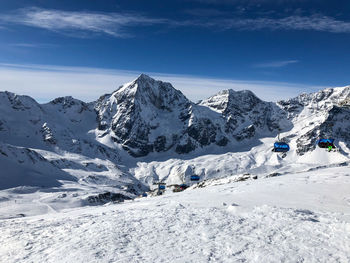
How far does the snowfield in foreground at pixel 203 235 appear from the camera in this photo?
11.4m

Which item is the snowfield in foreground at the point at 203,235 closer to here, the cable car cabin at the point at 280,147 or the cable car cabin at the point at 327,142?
the cable car cabin at the point at 327,142

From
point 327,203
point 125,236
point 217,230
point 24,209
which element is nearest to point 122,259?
point 125,236

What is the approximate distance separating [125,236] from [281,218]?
7903 millimetres

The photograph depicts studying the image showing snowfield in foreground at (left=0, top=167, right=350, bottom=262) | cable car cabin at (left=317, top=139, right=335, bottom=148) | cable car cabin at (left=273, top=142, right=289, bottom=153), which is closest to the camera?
snowfield in foreground at (left=0, top=167, right=350, bottom=262)

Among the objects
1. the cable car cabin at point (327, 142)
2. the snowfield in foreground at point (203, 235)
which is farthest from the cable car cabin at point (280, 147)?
the snowfield in foreground at point (203, 235)

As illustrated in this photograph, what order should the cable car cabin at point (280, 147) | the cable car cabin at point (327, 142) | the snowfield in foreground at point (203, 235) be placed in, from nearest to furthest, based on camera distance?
the snowfield in foreground at point (203, 235) < the cable car cabin at point (327, 142) < the cable car cabin at point (280, 147)

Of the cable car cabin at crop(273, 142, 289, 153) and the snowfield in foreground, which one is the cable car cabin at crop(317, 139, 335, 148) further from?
the snowfield in foreground

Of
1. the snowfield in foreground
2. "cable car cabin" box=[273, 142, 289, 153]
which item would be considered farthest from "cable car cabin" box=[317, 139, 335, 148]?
the snowfield in foreground

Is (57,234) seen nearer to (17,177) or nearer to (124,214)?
(124,214)

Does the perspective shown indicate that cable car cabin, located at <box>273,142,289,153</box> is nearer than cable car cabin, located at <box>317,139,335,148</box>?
No

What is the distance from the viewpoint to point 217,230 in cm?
1401

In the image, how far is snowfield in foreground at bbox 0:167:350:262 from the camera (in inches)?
450

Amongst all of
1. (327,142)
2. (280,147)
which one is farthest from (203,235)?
(280,147)

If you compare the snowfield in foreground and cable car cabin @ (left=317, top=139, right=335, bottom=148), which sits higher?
cable car cabin @ (left=317, top=139, right=335, bottom=148)
